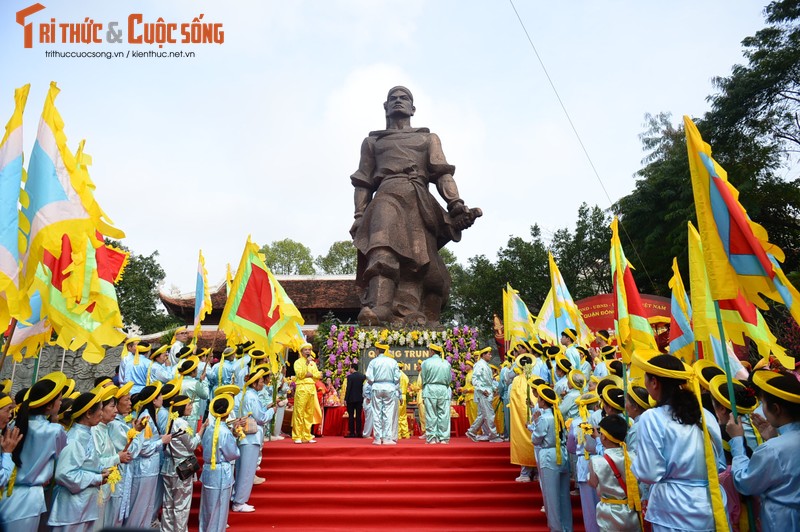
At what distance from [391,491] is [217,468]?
2.25m

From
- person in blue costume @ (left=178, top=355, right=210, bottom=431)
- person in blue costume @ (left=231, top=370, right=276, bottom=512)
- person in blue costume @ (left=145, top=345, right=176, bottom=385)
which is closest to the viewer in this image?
person in blue costume @ (left=231, top=370, right=276, bottom=512)

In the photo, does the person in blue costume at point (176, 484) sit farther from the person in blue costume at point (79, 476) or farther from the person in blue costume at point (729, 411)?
the person in blue costume at point (729, 411)

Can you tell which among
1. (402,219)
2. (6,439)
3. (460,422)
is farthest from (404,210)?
(6,439)

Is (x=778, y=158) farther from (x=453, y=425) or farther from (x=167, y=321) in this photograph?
(x=167, y=321)

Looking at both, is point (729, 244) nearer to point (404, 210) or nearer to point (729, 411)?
point (729, 411)

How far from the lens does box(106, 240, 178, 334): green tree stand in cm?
2766

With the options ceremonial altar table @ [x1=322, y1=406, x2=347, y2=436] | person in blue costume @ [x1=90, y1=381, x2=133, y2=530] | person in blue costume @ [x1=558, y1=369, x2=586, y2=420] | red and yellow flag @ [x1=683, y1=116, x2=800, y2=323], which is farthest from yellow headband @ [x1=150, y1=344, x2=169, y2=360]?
red and yellow flag @ [x1=683, y1=116, x2=800, y2=323]

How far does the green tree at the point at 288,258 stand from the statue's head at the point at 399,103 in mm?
28284

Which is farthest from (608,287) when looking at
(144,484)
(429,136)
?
(144,484)

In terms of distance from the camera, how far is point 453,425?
11180 mm

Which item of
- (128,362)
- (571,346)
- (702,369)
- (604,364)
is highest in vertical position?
(128,362)

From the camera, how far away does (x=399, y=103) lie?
15523mm

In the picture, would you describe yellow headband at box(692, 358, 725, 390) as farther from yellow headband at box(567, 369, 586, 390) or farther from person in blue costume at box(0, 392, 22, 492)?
person in blue costume at box(0, 392, 22, 492)

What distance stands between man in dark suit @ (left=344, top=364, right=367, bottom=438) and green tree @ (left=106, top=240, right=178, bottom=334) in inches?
743
